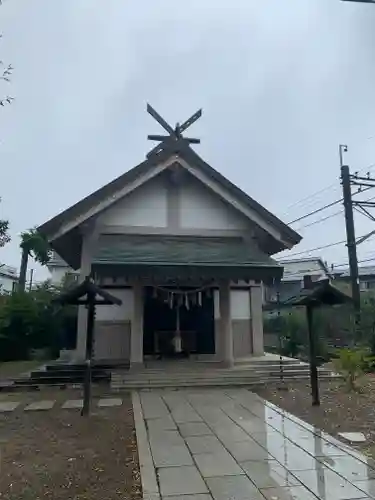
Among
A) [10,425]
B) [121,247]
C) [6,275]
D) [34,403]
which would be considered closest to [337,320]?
[121,247]

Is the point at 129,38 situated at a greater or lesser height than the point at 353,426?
greater

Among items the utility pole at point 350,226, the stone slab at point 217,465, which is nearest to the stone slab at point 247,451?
the stone slab at point 217,465

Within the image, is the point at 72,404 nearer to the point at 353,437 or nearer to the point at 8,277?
the point at 353,437

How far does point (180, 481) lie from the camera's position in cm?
430

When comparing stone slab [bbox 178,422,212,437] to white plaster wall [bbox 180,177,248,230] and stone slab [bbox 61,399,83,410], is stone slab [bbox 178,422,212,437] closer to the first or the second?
stone slab [bbox 61,399,83,410]

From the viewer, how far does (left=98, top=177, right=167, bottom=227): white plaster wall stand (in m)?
12.1

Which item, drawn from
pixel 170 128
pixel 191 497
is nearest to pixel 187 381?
pixel 191 497

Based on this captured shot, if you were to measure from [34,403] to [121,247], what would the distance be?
13.7 ft

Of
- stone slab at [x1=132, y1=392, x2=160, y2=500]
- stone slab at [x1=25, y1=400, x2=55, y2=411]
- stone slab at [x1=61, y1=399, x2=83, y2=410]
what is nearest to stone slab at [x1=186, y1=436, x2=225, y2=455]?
stone slab at [x1=132, y1=392, x2=160, y2=500]

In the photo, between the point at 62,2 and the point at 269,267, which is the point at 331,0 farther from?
the point at 269,267

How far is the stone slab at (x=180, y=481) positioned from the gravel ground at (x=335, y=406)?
2.06m

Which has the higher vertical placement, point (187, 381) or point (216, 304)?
point (216, 304)

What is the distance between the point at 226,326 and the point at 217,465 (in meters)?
6.08

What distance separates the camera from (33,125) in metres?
12.7
